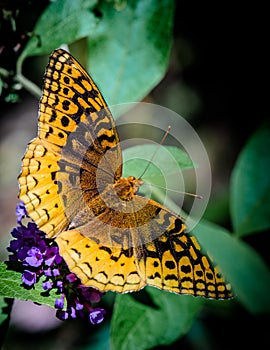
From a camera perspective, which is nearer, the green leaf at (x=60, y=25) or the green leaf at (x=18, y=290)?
the green leaf at (x=18, y=290)

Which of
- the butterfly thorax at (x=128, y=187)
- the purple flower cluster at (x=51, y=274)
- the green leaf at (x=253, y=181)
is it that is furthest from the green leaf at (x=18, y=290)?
the green leaf at (x=253, y=181)

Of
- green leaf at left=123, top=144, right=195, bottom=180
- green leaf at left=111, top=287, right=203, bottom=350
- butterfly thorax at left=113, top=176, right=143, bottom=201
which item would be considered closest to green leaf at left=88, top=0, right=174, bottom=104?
green leaf at left=123, top=144, right=195, bottom=180

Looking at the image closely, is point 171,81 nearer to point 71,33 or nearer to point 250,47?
point 250,47

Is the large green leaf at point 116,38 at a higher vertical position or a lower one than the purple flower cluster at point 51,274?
higher

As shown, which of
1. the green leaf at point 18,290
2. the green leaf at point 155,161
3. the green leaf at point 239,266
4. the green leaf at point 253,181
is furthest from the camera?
the green leaf at point 253,181

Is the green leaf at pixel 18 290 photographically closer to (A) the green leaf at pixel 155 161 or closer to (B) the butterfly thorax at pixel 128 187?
(B) the butterfly thorax at pixel 128 187

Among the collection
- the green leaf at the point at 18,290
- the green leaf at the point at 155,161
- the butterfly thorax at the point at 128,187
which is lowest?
the green leaf at the point at 18,290

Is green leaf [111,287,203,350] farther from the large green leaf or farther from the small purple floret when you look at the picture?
the large green leaf
